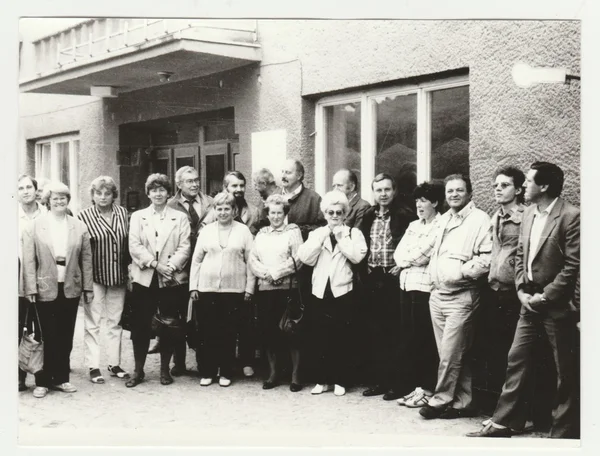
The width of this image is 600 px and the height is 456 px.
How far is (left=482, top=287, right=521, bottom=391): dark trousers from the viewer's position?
17.1ft

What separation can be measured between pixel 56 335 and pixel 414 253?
2932 millimetres

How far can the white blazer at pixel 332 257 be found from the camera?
597cm

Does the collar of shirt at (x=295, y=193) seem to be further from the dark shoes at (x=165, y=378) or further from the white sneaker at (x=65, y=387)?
the white sneaker at (x=65, y=387)

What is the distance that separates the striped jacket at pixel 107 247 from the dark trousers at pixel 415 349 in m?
2.39

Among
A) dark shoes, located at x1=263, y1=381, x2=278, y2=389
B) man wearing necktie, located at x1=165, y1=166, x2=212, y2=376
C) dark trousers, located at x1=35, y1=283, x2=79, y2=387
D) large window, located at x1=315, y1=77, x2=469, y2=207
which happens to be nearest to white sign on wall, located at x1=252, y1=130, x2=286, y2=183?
large window, located at x1=315, y1=77, x2=469, y2=207

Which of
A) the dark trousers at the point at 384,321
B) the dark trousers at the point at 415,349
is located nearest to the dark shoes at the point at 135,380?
the dark trousers at the point at 384,321

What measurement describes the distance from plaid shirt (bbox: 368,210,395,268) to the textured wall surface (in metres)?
0.81

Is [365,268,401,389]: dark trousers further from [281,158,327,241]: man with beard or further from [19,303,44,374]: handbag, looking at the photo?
[19,303,44,374]: handbag

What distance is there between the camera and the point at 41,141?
364 inches

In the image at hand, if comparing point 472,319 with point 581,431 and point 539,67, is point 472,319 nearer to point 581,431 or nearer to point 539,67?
point 581,431

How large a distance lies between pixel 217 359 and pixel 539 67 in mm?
3436

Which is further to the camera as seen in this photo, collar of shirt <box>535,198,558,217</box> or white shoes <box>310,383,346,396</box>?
white shoes <box>310,383,346,396</box>

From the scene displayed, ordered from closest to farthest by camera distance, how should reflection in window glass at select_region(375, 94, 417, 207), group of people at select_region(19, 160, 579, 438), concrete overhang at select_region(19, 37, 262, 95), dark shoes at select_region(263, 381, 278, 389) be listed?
1. group of people at select_region(19, 160, 579, 438)
2. dark shoes at select_region(263, 381, 278, 389)
3. reflection in window glass at select_region(375, 94, 417, 207)
4. concrete overhang at select_region(19, 37, 262, 95)

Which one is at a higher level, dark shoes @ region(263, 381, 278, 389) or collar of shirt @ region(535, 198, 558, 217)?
collar of shirt @ region(535, 198, 558, 217)
